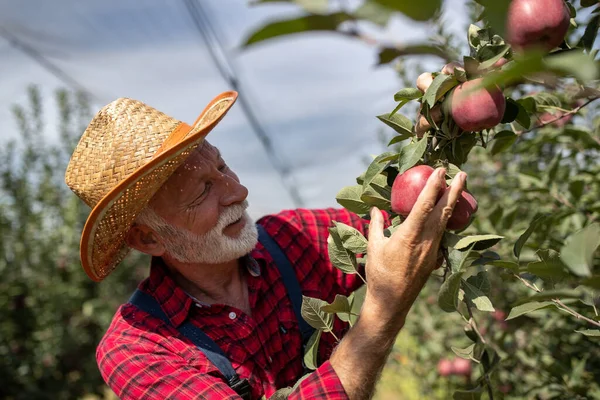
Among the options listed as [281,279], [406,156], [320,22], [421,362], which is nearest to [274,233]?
[281,279]

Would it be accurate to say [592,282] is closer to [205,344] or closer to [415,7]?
[415,7]

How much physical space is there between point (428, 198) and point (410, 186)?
0.04 m

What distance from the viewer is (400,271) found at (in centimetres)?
90

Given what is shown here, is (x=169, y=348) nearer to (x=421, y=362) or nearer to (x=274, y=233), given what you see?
(x=274, y=233)

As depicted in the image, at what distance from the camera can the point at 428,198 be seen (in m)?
0.81

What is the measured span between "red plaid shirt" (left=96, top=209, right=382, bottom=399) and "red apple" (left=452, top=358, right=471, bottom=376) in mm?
1116

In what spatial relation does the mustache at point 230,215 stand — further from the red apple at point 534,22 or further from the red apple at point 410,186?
the red apple at point 534,22

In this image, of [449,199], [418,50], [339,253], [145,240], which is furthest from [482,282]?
[145,240]

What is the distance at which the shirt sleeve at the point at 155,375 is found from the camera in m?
1.17

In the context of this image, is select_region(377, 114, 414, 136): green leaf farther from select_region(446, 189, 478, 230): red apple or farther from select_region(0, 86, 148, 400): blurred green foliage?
select_region(0, 86, 148, 400): blurred green foliage

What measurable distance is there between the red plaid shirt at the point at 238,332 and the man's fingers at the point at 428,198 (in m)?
0.42

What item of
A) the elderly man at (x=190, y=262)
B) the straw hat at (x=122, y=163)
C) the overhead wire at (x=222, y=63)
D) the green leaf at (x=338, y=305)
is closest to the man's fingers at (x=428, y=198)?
the green leaf at (x=338, y=305)

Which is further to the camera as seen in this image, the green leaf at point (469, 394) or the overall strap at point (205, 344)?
the overall strap at point (205, 344)

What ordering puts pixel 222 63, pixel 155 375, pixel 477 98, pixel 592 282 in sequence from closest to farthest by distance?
pixel 592 282, pixel 477 98, pixel 155 375, pixel 222 63
